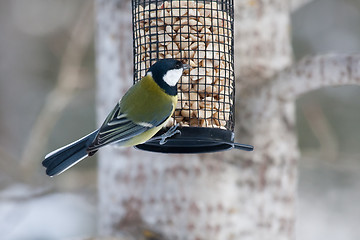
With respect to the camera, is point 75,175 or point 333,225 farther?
point 333,225

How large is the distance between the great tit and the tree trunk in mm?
1139

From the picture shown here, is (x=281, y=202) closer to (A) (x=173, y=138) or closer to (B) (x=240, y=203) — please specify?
(B) (x=240, y=203)

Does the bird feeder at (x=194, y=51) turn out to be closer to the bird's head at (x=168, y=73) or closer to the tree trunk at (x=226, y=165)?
the bird's head at (x=168, y=73)

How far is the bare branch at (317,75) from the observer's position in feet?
12.0

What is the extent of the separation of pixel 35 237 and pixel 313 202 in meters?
3.04

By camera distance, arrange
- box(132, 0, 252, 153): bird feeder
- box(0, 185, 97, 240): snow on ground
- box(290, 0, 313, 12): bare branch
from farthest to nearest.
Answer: box(0, 185, 97, 240): snow on ground → box(290, 0, 313, 12): bare branch → box(132, 0, 252, 153): bird feeder

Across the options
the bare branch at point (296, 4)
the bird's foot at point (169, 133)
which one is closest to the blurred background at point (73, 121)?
the bare branch at point (296, 4)

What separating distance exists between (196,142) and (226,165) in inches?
43.5

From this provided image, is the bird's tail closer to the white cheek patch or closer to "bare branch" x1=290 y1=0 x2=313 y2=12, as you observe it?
the white cheek patch

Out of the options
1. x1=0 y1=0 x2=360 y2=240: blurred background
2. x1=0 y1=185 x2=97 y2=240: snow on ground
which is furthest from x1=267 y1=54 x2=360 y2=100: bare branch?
x1=0 y1=185 x2=97 y2=240: snow on ground

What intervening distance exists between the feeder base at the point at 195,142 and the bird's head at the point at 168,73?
0.70ft

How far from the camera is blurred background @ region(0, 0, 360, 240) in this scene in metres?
6.08

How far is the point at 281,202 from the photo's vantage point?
4.46 meters

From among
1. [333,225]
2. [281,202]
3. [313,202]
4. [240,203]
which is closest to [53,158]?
[240,203]
